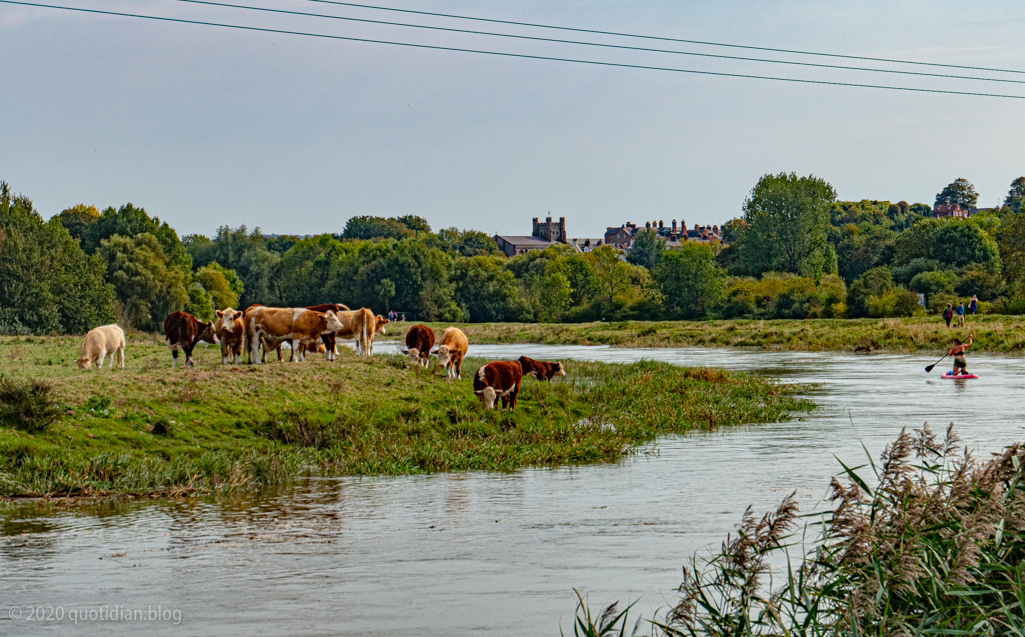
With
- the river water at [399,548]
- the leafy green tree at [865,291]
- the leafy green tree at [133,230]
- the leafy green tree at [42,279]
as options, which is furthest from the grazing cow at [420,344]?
the leafy green tree at [133,230]

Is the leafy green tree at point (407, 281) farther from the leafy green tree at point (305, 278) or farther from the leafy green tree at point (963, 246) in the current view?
the leafy green tree at point (963, 246)

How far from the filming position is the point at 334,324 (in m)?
25.9

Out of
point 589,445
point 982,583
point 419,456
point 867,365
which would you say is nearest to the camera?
point 982,583

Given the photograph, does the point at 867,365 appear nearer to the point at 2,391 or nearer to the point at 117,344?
the point at 117,344

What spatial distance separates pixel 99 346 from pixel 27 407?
909 cm

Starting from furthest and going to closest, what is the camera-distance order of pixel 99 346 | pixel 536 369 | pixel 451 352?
pixel 536 369 → pixel 451 352 → pixel 99 346

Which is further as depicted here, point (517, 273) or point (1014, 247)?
point (517, 273)

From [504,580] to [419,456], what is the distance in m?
7.84

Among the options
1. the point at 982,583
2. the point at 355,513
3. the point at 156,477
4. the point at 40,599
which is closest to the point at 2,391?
the point at 156,477

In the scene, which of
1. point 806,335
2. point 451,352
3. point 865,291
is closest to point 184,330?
point 451,352

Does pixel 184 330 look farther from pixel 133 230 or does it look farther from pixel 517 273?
pixel 517 273

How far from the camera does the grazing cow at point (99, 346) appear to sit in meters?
24.7

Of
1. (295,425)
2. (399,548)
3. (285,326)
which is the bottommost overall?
(399,548)

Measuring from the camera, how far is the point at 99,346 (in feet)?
82.0
